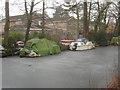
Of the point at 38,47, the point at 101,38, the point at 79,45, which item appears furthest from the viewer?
the point at 101,38

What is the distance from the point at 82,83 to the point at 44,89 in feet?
4.59

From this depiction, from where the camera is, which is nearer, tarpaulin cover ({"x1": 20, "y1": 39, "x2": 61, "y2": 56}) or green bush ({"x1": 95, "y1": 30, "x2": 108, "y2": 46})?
tarpaulin cover ({"x1": 20, "y1": 39, "x2": 61, "y2": 56})

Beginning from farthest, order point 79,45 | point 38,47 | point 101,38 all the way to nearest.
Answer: point 101,38 < point 79,45 < point 38,47

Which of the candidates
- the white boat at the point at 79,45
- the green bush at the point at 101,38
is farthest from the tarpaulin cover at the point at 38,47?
the green bush at the point at 101,38

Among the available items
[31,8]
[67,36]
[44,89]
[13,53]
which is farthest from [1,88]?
[67,36]

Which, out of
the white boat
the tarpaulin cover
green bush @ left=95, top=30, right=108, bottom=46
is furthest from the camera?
green bush @ left=95, top=30, right=108, bottom=46

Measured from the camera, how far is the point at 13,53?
11906mm

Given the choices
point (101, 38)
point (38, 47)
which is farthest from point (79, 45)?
point (101, 38)

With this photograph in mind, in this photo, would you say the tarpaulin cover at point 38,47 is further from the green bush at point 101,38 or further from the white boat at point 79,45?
the green bush at point 101,38

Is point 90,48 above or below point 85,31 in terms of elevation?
below

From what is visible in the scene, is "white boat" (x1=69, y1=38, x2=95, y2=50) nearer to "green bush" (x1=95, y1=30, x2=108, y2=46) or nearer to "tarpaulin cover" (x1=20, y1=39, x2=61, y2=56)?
"tarpaulin cover" (x1=20, y1=39, x2=61, y2=56)

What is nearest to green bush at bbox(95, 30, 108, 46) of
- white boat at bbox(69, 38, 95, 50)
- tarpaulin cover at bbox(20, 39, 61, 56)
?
white boat at bbox(69, 38, 95, 50)

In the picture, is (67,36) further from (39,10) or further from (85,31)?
(39,10)

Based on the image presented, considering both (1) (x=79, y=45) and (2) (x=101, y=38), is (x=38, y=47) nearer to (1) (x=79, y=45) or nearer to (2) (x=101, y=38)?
(1) (x=79, y=45)
